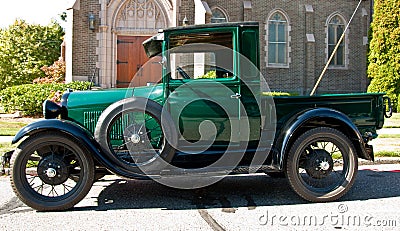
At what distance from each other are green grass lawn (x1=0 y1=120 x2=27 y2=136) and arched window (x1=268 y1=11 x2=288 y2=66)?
1174 centimetres

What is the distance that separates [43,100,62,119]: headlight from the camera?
5.12 metres

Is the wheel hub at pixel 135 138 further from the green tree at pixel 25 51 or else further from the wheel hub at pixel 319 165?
the green tree at pixel 25 51

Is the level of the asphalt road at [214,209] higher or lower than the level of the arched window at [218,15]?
lower

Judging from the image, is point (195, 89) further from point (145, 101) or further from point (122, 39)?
point (122, 39)

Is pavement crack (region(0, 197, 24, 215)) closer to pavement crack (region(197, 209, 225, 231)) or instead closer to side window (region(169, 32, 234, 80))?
pavement crack (region(197, 209, 225, 231))

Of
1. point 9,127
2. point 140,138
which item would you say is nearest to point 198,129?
point 140,138

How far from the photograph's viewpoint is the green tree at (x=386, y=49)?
1597cm

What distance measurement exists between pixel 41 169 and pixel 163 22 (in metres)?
13.0

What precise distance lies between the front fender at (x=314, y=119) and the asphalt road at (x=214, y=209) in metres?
0.61

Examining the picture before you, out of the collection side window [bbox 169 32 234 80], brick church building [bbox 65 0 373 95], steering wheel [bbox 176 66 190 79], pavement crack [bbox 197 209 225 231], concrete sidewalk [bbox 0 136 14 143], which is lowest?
pavement crack [bbox 197 209 225 231]

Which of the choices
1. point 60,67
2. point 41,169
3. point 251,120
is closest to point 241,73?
point 251,120

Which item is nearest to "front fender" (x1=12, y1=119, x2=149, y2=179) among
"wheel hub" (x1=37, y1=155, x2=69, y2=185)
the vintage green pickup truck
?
the vintage green pickup truck

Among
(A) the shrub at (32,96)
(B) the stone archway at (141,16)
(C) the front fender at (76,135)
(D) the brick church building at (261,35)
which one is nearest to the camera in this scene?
(C) the front fender at (76,135)

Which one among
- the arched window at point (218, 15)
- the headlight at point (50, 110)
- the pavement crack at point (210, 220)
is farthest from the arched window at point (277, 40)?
the pavement crack at point (210, 220)
